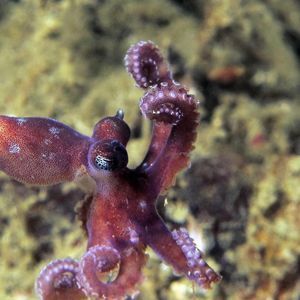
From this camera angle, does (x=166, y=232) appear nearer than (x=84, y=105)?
Yes

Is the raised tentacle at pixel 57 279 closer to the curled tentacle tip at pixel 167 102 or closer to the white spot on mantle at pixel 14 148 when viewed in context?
the white spot on mantle at pixel 14 148

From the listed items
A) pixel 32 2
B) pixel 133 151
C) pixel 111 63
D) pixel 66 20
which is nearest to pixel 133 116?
pixel 133 151

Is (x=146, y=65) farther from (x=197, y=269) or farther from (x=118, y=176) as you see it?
(x=197, y=269)

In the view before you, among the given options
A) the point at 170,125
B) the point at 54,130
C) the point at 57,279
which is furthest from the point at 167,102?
the point at 57,279

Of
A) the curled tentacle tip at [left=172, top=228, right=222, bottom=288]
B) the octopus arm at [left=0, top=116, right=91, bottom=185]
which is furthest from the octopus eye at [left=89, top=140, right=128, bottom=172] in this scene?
the curled tentacle tip at [left=172, top=228, right=222, bottom=288]

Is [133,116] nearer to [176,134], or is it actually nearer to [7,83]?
[7,83]
